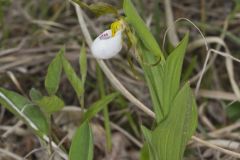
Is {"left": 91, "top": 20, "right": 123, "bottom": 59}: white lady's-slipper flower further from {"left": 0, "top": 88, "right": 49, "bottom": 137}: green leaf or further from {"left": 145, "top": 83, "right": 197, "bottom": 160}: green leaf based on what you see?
{"left": 0, "top": 88, "right": 49, "bottom": 137}: green leaf

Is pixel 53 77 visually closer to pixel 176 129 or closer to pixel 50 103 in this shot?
pixel 50 103

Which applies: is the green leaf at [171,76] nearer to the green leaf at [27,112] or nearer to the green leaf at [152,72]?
the green leaf at [152,72]

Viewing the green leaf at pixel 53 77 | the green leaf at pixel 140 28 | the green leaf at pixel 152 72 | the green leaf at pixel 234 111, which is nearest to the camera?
the green leaf at pixel 140 28

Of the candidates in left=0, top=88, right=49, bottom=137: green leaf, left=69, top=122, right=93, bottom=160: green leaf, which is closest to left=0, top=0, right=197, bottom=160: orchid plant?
left=69, top=122, right=93, bottom=160: green leaf

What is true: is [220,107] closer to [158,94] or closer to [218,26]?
[218,26]

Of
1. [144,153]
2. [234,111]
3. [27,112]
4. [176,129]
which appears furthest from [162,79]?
[234,111]

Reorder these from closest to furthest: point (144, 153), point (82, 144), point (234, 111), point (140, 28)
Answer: point (140, 28), point (82, 144), point (144, 153), point (234, 111)

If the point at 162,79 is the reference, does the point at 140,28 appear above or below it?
above

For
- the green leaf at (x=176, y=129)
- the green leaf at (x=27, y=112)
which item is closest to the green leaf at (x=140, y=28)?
the green leaf at (x=176, y=129)
